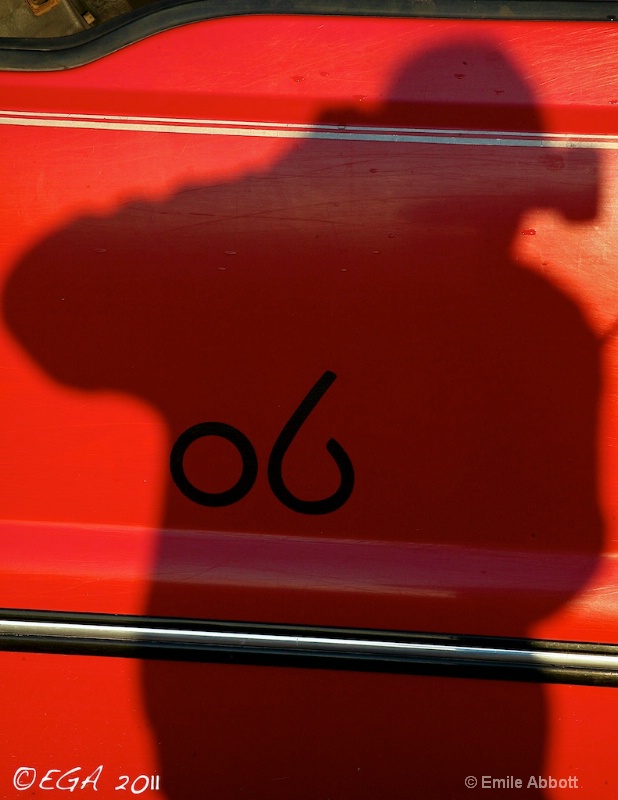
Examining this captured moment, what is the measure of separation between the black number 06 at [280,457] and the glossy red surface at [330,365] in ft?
0.05

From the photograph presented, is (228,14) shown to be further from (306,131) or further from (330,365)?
(330,365)

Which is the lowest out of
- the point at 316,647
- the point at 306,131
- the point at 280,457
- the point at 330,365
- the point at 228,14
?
the point at 316,647

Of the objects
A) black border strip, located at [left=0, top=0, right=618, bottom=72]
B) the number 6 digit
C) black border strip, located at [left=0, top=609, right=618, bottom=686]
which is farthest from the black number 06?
black border strip, located at [left=0, top=0, right=618, bottom=72]

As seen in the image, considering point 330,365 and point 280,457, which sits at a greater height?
point 330,365

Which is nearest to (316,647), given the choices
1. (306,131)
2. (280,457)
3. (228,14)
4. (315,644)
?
(315,644)

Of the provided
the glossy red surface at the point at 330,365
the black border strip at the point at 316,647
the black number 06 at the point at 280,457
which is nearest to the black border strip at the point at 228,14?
the glossy red surface at the point at 330,365

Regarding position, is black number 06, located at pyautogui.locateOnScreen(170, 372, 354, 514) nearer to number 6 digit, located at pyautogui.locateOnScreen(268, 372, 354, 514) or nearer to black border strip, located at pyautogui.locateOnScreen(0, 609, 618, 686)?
number 6 digit, located at pyautogui.locateOnScreen(268, 372, 354, 514)

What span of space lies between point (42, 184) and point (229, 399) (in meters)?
0.61

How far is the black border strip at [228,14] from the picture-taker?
1318 mm

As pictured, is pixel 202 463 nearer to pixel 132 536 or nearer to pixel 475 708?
pixel 132 536

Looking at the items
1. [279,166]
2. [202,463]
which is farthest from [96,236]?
[202,463]

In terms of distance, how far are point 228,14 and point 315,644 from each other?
1350 mm

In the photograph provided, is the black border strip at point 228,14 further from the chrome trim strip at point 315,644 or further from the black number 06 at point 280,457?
the chrome trim strip at point 315,644

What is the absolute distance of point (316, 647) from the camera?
1307 mm
